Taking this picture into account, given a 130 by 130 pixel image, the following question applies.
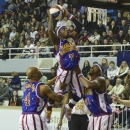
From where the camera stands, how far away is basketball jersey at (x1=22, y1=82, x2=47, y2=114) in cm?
1076

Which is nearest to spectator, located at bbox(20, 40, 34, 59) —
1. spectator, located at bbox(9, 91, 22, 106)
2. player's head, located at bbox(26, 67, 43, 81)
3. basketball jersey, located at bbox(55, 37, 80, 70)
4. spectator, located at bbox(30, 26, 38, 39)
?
spectator, located at bbox(30, 26, 38, 39)

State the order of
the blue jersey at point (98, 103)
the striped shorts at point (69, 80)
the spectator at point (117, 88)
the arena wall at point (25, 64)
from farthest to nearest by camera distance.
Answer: the arena wall at point (25, 64) → the spectator at point (117, 88) → the blue jersey at point (98, 103) → the striped shorts at point (69, 80)

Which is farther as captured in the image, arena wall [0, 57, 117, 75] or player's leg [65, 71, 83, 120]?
arena wall [0, 57, 117, 75]

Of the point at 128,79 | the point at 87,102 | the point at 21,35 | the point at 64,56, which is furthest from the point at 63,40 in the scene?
the point at 21,35

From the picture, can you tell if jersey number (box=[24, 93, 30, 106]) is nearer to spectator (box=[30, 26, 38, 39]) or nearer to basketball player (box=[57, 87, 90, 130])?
basketball player (box=[57, 87, 90, 130])

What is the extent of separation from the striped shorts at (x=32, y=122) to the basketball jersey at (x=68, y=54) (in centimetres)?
110

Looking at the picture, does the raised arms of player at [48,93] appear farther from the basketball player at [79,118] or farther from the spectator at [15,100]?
the spectator at [15,100]

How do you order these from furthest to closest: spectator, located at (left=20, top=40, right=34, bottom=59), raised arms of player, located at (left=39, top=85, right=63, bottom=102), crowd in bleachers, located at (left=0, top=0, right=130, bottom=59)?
spectator, located at (left=20, top=40, right=34, bottom=59)
crowd in bleachers, located at (left=0, top=0, right=130, bottom=59)
raised arms of player, located at (left=39, top=85, right=63, bottom=102)

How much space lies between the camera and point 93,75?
→ 11406mm

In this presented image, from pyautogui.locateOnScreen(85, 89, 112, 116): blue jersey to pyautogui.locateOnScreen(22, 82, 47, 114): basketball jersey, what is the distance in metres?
1.09

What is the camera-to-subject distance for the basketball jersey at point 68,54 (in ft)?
36.2

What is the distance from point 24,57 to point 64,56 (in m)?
12.7

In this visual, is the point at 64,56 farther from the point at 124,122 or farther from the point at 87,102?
the point at 124,122

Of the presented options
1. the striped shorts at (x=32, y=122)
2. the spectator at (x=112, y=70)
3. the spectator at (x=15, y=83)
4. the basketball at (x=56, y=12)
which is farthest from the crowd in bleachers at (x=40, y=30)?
the striped shorts at (x=32, y=122)
